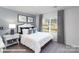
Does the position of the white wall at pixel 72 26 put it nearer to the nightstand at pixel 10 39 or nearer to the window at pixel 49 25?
the window at pixel 49 25

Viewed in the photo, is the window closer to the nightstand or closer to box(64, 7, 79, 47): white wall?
box(64, 7, 79, 47): white wall

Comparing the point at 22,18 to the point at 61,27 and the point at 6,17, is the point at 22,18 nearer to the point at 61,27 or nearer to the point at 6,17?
the point at 6,17

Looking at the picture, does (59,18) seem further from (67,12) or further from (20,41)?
(20,41)

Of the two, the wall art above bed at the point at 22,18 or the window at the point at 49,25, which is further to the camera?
the window at the point at 49,25

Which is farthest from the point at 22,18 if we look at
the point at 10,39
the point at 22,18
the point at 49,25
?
the point at 49,25

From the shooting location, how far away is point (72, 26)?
12.5ft

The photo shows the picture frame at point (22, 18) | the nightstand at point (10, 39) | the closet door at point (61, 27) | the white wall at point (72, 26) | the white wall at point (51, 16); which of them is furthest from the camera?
the white wall at point (51, 16)

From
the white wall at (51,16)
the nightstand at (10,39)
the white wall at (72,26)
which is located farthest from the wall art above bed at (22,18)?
the white wall at (72,26)

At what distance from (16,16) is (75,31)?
3.36 meters

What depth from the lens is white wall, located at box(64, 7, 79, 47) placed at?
11.8 ft

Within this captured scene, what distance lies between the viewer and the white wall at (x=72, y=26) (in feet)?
11.8

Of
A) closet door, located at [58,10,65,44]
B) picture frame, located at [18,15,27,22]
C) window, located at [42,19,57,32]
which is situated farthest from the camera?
window, located at [42,19,57,32]

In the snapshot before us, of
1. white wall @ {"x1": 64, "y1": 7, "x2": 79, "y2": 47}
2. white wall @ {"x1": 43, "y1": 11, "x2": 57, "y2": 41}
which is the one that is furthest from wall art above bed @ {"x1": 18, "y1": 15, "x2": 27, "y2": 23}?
white wall @ {"x1": 64, "y1": 7, "x2": 79, "y2": 47}

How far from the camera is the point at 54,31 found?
490 cm
